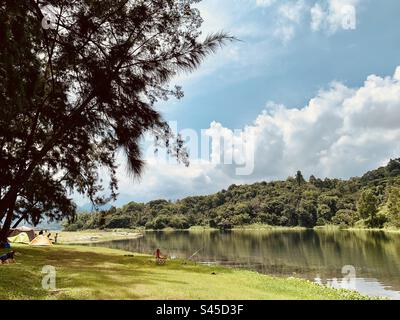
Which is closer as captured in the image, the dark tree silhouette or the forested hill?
the dark tree silhouette

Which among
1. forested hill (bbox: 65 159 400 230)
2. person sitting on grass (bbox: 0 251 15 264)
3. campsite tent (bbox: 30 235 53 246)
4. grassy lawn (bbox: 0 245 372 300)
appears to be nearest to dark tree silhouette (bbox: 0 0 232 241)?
grassy lawn (bbox: 0 245 372 300)

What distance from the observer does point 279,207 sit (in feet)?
454

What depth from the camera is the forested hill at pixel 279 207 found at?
116m

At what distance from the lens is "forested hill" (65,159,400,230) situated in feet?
381

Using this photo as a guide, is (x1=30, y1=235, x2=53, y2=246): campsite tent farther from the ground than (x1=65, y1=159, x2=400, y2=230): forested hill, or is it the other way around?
(x1=65, y1=159, x2=400, y2=230): forested hill

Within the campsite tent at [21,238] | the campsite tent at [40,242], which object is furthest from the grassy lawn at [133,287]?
the campsite tent at [21,238]

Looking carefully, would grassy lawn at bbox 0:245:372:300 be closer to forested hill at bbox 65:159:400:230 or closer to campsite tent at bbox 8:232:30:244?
campsite tent at bbox 8:232:30:244

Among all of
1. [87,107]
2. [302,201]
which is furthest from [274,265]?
[302,201]

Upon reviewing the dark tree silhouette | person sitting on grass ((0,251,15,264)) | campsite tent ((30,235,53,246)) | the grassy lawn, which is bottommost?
the grassy lawn

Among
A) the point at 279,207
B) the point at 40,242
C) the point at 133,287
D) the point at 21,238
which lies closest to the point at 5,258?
the point at 133,287

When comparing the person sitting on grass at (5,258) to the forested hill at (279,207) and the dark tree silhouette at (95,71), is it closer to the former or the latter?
the dark tree silhouette at (95,71)

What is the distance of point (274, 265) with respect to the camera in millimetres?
34469
